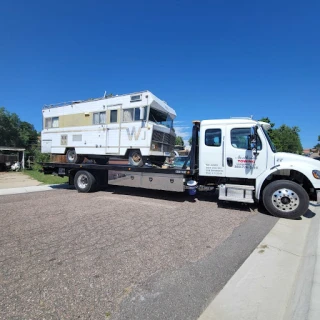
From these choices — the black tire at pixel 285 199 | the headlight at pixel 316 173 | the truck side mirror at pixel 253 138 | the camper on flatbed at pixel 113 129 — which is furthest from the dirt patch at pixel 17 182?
the headlight at pixel 316 173

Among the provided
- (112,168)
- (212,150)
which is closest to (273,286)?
(212,150)

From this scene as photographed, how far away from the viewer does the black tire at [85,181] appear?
378 inches

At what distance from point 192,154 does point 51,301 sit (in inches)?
249

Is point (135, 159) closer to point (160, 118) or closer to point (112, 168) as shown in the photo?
point (112, 168)

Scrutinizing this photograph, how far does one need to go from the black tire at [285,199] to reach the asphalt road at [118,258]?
45cm

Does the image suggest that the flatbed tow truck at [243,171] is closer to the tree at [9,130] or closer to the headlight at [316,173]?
the headlight at [316,173]

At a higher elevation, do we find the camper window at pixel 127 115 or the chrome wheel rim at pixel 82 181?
the camper window at pixel 127 115

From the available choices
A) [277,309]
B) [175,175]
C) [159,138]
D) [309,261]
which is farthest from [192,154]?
[277,309]

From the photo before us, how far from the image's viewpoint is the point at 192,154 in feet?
26.2

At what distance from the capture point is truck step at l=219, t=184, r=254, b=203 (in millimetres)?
6736

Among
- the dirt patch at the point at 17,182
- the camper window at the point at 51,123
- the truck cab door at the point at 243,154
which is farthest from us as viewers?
the dirt patch at the point at 17,182

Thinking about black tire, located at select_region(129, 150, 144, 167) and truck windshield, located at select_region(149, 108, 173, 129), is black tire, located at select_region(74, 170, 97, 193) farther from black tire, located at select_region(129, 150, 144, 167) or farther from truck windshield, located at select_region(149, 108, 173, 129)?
truck windshield, located at select_region(149, 108, 173, 129)

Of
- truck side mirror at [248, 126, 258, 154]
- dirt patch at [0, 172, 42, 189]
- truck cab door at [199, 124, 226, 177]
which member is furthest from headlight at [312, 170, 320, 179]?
dirt patch at [0, 172, 42, 189]

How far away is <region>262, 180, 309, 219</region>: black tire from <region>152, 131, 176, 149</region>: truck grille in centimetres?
442
